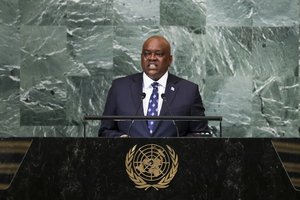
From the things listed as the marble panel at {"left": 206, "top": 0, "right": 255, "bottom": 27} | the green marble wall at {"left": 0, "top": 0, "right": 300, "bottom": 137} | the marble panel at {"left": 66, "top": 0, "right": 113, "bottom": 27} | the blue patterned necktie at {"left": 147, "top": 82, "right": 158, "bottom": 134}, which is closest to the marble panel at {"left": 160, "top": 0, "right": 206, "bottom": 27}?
the green marble wall at {"left": 0, "top": 0, "right": 300, "bottom": 137}

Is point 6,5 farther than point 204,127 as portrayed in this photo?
Yes

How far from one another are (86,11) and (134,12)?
45 cm

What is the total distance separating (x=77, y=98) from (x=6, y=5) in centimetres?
109

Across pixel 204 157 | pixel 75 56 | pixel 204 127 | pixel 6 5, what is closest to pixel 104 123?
pixel 204 127

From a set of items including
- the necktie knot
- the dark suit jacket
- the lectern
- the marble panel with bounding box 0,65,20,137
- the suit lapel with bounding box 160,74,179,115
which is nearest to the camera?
the lectern

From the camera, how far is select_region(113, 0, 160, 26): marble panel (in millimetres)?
6648

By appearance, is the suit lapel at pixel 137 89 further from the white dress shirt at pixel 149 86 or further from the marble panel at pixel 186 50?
the marble panel at pixel 186 50

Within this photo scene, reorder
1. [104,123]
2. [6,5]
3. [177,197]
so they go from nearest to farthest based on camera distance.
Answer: [177,197], [104,123], [6,5]

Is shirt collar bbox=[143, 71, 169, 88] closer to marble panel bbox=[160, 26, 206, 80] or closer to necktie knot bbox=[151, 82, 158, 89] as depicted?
necktie knot bbox=[151, 82, 158, 89]

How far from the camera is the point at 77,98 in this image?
667cm

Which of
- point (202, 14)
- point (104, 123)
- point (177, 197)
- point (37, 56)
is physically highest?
point (202, 14)

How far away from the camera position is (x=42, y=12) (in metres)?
6.65

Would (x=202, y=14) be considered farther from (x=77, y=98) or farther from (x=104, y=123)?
(x=104, y=123)

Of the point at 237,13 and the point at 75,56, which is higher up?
the point at 237,13
